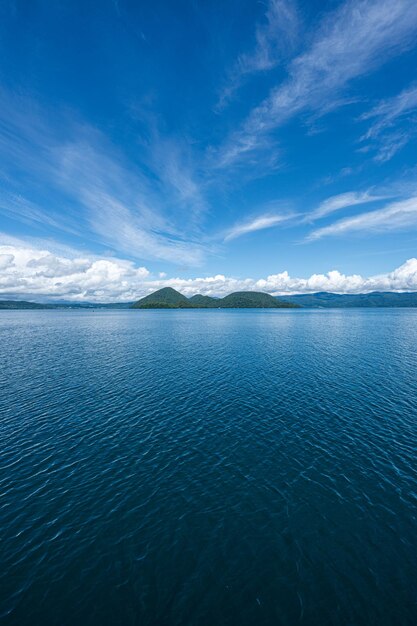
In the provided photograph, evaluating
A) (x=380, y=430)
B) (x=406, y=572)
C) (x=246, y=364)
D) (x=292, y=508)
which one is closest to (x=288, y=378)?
(x=246, y=364)

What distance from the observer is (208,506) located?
2388 centimetres

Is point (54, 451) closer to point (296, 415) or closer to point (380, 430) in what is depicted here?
point (296, 415)

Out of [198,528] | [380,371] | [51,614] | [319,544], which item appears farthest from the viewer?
[380,371]

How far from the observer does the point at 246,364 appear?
74.1 meters

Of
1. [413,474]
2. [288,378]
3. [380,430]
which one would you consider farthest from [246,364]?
[413,474]

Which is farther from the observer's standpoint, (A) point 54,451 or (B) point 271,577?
(A) point 54,451

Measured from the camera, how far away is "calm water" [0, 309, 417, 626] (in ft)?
53.8

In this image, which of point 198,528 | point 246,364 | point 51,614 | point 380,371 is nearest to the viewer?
point 51,614

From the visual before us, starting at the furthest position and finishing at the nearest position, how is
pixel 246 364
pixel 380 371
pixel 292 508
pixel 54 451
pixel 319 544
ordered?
pixel 246 364, pixel 380 371, pixel 54 451, pixel 292 508, pixel 319 544

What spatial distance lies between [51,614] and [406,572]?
72.8ft

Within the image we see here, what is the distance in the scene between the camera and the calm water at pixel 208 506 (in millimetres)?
16406

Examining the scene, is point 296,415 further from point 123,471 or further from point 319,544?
point 123,471

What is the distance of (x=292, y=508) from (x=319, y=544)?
3580 millimetres

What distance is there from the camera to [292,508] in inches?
926
